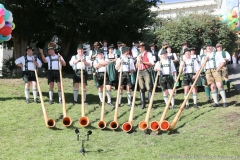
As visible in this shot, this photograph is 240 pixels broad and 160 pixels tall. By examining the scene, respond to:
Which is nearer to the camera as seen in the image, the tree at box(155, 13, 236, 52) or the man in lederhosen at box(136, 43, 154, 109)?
the man in lederhosen at box(136, 43, 154, 109)

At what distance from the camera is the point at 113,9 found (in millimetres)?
17000

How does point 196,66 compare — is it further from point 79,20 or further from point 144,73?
point 79,20

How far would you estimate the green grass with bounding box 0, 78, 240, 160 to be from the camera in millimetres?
6531

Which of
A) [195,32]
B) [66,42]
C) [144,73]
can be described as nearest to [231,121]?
[144,73]

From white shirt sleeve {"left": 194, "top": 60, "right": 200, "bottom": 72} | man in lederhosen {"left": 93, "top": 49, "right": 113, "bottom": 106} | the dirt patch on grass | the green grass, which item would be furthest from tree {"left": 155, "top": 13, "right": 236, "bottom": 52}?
the dirt patch on grass

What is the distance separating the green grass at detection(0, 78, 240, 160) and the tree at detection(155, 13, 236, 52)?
693cm

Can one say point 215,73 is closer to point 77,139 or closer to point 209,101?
point 209,101

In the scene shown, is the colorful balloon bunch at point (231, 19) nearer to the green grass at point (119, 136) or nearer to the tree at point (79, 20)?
the tree at point (79, 20)

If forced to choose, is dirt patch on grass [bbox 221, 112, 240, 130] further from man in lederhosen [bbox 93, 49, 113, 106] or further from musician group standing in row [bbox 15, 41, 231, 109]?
man in lederhosen [bbox 93, 49, 113, 106]

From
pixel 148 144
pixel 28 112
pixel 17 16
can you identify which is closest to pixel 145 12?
pixel 17 16

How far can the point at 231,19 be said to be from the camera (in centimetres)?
1864

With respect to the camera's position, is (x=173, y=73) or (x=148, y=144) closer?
(x=148, y=144)

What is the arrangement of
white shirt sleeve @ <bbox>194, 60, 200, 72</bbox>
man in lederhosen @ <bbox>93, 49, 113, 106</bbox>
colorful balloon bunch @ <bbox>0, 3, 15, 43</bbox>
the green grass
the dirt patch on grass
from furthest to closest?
man in lederhosen @ <bbox>93, 49, 113, 106</bbox>
white shirt sleeve @ <bbox>194, 60, 200, 72</bbox>
colorful balloon bunch @ <bbox>0, 3, 15, 43</bbox>
the dirt patch on grass
the green grass

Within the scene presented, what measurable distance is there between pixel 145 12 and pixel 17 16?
6294 mm
